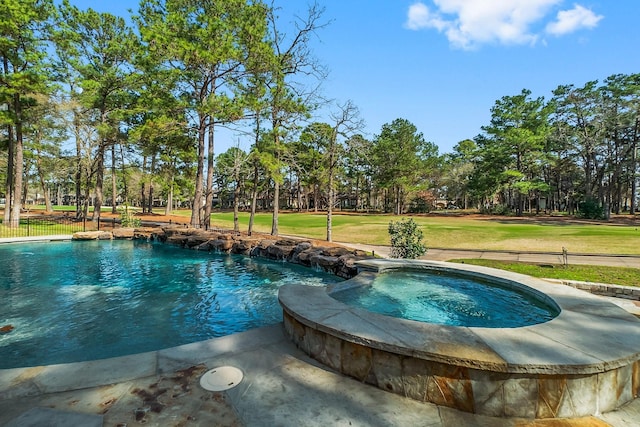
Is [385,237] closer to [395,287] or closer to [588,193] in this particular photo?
[395,287]

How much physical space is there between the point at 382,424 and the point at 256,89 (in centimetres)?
1865

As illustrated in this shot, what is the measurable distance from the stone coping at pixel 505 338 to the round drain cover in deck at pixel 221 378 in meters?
0.95

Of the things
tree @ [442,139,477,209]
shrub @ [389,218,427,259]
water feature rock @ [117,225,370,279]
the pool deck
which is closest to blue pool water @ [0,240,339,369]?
water feature rock @ [117,225,370,279]

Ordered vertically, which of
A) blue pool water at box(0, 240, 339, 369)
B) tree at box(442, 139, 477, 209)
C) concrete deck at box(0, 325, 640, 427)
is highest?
tree at box(442, 139, 477, 209)

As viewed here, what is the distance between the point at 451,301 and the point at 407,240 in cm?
514

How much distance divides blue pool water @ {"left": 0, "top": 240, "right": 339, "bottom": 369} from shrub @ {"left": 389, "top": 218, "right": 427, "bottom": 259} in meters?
2.95

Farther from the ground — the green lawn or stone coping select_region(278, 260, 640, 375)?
stone coping select_region(278, 260, 640, 375)

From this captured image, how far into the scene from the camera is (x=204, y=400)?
2.68m

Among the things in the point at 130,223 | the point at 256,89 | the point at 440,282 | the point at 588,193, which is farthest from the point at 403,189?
the point at 440,282

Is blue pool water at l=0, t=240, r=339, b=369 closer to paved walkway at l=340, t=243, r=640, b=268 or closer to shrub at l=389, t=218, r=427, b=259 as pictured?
shrub at l=389, t=218, r=427, b=259

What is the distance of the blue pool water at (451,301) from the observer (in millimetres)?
5082

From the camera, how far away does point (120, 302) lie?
22.7ft

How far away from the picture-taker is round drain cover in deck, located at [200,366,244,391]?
114 inches

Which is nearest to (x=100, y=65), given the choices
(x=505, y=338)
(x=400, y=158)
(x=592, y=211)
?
(x=505, y=338)
